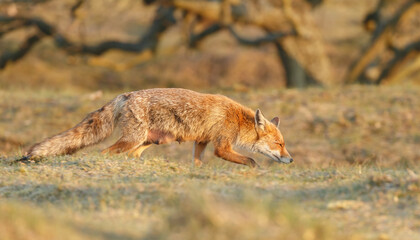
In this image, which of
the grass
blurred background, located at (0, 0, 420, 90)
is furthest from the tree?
the grass

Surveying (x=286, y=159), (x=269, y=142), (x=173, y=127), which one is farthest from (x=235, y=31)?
(x=173, y=127)

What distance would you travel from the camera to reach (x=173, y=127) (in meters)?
7.68

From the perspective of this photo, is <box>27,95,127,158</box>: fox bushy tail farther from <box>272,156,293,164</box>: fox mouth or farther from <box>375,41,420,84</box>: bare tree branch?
<box>375,41,420,84</box>: bare tree branch

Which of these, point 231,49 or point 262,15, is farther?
point 231,49

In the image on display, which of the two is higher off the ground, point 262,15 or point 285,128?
point 262,15

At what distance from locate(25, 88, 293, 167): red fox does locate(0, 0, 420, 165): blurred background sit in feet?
4.45

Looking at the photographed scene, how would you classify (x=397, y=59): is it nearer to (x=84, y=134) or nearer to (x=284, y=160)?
(x=284, y=160)

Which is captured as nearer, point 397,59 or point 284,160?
point 284,160

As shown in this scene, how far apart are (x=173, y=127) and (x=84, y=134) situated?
47.1 inches

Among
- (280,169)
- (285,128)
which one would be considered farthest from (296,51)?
(280,169)

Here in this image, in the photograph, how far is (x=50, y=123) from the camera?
42.4 ft

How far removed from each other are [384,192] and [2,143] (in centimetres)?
889

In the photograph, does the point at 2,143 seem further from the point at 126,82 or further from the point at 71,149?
the point at 126,82

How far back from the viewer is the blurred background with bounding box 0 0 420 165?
12.5 meters
